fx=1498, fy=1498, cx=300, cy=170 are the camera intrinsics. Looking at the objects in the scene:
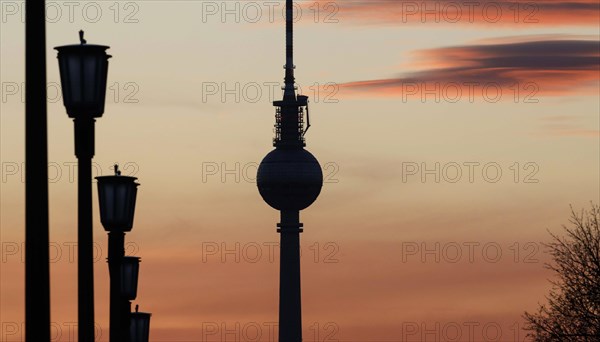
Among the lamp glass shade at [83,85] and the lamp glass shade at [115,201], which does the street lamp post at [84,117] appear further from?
the lamp glass shade at [115,201]

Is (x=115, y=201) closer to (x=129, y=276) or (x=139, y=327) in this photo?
(x=129, y=276)

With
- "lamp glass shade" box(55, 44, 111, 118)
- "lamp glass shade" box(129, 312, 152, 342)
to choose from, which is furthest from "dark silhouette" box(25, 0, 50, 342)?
"lamp glass shade" box(129, 312, 152, 342)

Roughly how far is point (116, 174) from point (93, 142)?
18.7 ft

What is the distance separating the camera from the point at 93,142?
20125mm

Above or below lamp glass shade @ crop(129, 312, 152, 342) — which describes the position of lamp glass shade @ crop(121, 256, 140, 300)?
above

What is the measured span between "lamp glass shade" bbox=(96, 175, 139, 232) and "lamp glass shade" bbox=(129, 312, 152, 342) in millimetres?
9368

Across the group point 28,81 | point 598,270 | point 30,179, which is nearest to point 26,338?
point 30,179

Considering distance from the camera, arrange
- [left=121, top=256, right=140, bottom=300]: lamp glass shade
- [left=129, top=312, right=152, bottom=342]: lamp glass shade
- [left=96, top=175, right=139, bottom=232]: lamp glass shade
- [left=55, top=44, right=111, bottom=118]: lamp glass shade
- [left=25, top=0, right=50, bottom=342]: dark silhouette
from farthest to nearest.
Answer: [left=129, top=312, right=152, bottom=342]: lamp glass shade, [left=121, top=256, right=140, bottom=300]: lamp glass shade, [left=96, top=175, right=139, bottom=232]: lamp glass shade, [left=55, top=44, right=111, bottom=118]: lamp glass shade, [left=25, top=0, right=50, bottom=342]: dark silhouette

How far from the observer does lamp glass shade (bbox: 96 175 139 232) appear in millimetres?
25125

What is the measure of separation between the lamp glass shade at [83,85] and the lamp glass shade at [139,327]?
15450mm

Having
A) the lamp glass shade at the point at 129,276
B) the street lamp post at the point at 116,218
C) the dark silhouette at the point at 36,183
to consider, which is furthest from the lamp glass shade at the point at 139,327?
the dark silhouette at the point at 36,183

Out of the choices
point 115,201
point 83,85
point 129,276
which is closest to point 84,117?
point 83,85

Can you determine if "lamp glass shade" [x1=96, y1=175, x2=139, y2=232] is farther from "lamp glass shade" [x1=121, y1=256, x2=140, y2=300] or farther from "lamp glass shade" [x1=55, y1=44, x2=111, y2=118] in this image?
"lamp glass shade" [x1=55, y1=44, x2=111, y2=118]

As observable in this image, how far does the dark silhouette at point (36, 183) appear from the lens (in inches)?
583
